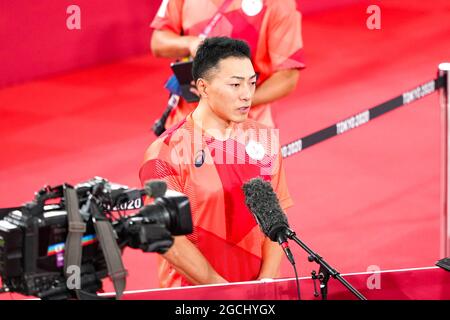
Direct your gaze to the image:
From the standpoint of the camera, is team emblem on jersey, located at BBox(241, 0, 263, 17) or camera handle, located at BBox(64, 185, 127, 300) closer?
camera handle, located at BBox(64, 185, 127, 300)

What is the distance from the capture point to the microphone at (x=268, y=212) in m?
3.81

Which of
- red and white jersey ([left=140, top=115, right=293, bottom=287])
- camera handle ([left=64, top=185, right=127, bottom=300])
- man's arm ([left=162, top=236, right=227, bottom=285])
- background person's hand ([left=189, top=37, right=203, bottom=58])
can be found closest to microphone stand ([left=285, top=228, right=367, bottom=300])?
camera handle ([left=64, top=185, right=127, bottom=300])

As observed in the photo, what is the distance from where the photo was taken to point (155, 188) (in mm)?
3570

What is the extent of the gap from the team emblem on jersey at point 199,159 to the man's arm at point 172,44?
4.63ft

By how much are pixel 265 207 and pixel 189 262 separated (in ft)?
2.33

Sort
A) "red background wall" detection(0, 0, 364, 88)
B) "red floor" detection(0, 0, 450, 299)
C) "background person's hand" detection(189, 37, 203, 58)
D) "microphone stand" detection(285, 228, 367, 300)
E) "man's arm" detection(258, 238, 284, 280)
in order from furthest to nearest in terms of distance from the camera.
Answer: "red background wall" detection(0, 0, 364, 88)
"red floor" detection(0, 0, 450, 299)
"background person's hand" detection(189, 37, 203, 58)
"man's arm" detection(258, 238, 284, 280)
"microphone stand" detection(285, 228, 367, 300)

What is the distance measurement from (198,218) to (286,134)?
4.84 m

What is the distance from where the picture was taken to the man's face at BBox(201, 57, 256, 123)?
4.66 metres

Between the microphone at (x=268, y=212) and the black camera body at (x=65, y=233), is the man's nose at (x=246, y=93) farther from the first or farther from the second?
the black camera body at (x=65, y=233)

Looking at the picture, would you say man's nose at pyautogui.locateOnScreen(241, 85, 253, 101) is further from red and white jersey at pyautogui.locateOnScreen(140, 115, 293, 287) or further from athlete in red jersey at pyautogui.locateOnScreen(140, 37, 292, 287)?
red and white jersey at pyautogui.locateOnScreen(140, 115, 293, 287)

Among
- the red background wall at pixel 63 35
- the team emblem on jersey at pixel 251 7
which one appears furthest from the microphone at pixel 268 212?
the red background wall at pixel 63 35

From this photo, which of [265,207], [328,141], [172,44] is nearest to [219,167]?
[265,207]

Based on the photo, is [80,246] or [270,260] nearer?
[80,246]

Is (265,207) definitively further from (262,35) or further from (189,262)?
(262,35)
